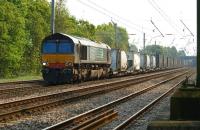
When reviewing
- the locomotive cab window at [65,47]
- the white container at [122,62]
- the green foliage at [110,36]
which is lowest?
the white container at [122,62]

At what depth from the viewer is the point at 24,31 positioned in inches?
2067

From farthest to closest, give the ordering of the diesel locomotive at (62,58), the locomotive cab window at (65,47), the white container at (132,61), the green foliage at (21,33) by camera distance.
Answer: the white container at (132,61)
the green foliage at (21,33)
the locomotive cab window at (65,47)
the diesel locomotive at (62,58)

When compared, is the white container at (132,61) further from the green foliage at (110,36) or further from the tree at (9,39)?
the green foliage at (110,36)

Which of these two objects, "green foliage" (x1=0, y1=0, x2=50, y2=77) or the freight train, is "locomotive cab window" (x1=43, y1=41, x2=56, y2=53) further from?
"green foliage" (x1=0, y1=0, x2=50, y2=77)

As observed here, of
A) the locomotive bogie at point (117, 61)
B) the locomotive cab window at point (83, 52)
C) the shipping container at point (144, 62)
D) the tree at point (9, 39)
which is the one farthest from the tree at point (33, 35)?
the locomotive cab window at point (83, 52)

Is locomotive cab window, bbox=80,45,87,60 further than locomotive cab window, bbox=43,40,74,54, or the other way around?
locomotive cab window, bbox=80,45,87,60

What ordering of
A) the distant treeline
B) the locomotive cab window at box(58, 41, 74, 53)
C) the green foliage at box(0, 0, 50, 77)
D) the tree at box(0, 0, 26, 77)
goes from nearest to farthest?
the locomotive cab window at box(58, 41, 74, 53), the tree at box(0, 0, 26, 77), the green foliage at box(0, 0, 50, 77), the distant treeline

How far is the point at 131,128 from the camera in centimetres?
1213

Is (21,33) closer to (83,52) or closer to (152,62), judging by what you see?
(83,52)

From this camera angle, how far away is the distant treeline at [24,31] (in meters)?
47.1

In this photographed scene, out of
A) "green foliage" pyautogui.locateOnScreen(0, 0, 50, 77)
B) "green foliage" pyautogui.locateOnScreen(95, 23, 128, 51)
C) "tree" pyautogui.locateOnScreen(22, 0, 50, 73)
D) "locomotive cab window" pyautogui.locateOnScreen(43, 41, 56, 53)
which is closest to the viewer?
"locomotive cab window" pyautogui.locateOnScreen(43, 41, 56, 53)

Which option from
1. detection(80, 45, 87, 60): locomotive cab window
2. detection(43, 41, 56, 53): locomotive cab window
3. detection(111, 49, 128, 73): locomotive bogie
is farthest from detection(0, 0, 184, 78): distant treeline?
detection(43, 41, 56, 53): locomotive cab window

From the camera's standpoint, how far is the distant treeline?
4712 centimetres

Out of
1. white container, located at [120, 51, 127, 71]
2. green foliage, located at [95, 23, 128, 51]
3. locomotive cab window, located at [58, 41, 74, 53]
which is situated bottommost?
white container, located at [120, 51, 127, 71]
